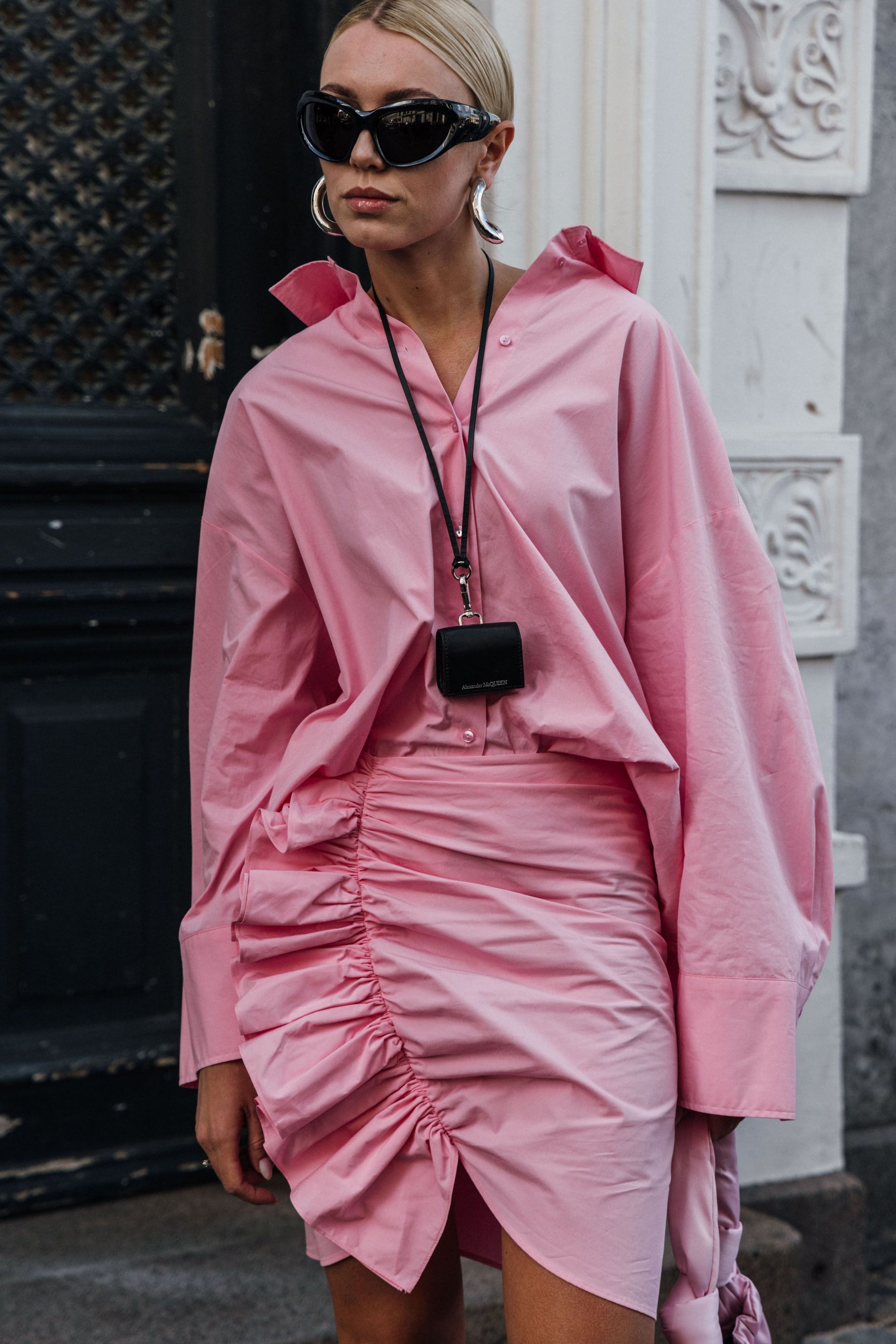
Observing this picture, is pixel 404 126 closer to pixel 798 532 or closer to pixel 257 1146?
pixel 257 1146

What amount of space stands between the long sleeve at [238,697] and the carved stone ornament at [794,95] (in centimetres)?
126

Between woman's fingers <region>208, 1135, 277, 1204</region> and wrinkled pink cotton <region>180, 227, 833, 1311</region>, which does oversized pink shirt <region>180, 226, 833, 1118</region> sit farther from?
woman's fingers <region>208, 1135, 277, 1204</region>

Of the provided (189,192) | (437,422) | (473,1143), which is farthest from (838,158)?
(473,1143)

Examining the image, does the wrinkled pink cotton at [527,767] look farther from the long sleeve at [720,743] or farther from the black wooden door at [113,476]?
the black wooden door at [113,476]

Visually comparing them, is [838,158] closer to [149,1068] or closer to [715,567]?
[715,567]

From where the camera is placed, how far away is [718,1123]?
5.32 feet

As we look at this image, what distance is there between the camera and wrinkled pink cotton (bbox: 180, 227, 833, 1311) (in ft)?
4.99

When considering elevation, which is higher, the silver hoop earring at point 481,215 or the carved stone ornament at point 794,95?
the carved stone ornament at point 794,95

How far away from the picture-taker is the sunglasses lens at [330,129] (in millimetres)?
1545

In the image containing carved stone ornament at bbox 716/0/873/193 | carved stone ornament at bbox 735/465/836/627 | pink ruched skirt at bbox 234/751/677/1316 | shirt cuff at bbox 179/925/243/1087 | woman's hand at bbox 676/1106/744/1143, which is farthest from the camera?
carved stone ornament at bbox 735/465/836/627

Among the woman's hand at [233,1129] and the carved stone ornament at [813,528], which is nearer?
the woman's hand at [233,1129]

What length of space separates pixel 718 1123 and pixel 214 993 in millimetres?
626

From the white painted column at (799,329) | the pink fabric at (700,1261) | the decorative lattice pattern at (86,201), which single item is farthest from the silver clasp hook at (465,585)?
the decorative lattice pattern at (86,201)

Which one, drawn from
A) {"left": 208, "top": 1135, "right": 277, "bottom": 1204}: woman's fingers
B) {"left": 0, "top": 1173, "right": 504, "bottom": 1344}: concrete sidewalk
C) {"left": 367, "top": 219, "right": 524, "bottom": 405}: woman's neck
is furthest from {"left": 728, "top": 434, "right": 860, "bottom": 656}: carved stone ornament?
{"left": 208, "top": 1135, "right": 277, "bottom": 1204}: woman's fingers
